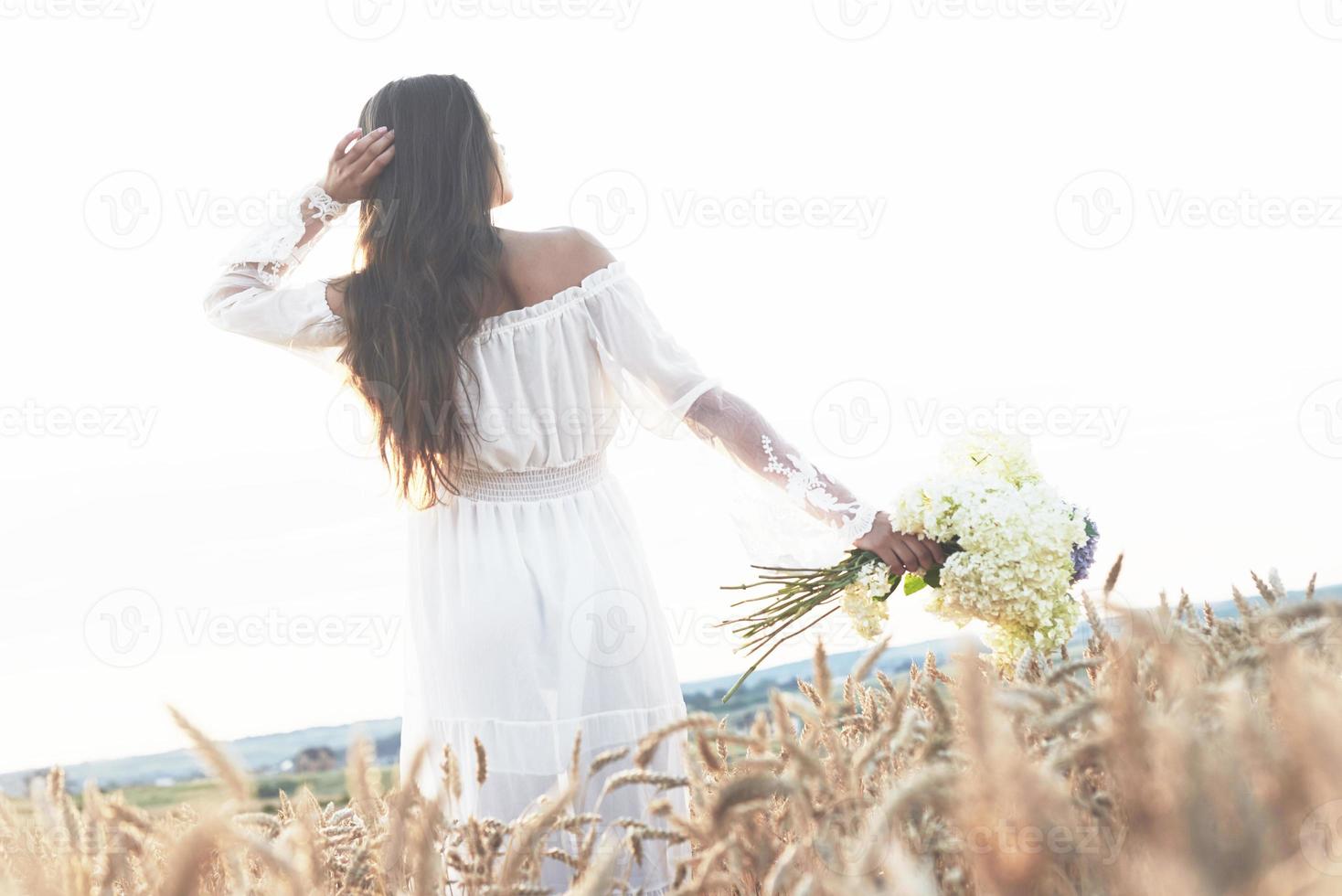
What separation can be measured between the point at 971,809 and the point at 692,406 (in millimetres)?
2143

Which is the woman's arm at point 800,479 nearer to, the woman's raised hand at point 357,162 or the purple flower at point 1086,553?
the purple flower at point 1086,553

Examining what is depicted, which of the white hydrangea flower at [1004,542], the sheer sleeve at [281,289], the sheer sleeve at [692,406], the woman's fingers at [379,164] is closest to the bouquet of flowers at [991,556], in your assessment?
the white hydrangea flower at [1004,542]

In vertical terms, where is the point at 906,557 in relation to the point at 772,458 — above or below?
below

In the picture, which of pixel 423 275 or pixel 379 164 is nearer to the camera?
pixel 423 275

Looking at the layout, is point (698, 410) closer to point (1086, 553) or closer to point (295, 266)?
point (1086, 553)

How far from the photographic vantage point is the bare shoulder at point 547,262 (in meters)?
2.90

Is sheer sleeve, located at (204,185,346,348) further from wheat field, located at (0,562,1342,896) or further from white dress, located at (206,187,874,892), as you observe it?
wheat field, located at (0,562,1342,896)

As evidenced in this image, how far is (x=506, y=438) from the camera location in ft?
9.23

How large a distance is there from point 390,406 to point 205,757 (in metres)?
1.62

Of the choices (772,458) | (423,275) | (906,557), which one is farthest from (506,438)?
(906,557)

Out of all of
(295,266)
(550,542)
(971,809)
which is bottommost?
(971,809)

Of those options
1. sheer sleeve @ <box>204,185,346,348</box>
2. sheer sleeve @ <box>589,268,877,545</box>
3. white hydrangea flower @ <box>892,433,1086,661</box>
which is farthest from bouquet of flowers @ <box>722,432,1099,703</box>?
sheer sleeve @ <box>204,185,346,348</box>

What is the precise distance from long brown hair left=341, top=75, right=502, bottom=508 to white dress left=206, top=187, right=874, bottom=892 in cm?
8

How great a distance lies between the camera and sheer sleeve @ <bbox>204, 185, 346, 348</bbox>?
297 centimetres
